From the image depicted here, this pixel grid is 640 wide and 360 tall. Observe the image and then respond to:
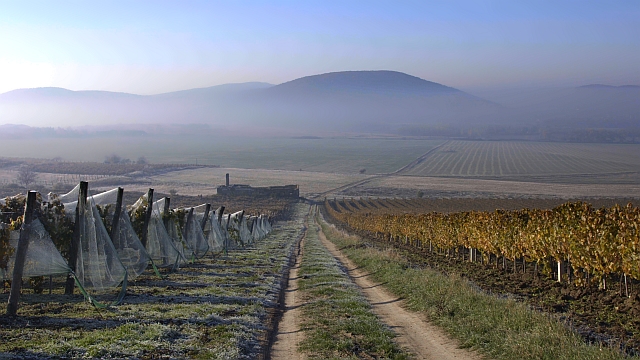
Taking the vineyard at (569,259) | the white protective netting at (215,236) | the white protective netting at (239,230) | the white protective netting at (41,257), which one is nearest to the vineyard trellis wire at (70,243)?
the white protective netting at (41,257)

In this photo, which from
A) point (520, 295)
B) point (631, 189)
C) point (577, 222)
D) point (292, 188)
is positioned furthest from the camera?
point (292, 188)

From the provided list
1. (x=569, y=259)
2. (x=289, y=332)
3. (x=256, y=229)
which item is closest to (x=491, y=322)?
(x=289, y=332)

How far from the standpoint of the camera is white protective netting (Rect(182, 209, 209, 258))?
23.6 metres

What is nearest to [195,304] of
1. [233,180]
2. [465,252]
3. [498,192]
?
[465,252]

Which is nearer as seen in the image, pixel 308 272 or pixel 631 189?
pixel 308 272

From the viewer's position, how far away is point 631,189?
98.9 m

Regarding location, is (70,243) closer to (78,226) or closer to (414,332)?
(78,226)

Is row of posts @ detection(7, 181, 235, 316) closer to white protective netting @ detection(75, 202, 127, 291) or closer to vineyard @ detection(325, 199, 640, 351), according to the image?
white protective netting @ detection(75, 202, 127, 291)

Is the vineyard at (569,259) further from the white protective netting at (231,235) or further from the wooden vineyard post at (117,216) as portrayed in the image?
the white protective netting at (231,235)

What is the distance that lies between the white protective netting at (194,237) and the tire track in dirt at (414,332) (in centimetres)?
882

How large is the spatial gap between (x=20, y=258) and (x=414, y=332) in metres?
7.85

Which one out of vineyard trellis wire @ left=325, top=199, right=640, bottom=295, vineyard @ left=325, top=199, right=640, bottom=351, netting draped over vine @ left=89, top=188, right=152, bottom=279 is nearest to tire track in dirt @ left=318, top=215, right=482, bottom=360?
vineyard @ left=325, top=199, right=640, bottom=351

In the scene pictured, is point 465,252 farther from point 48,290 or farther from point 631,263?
point 48,290

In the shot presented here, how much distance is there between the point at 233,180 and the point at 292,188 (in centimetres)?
3065
